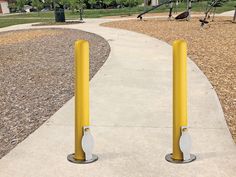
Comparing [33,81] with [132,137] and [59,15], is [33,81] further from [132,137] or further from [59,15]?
[59,15]

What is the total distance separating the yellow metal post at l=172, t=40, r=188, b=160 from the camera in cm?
411

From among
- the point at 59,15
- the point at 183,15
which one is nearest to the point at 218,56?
the point at 183,15

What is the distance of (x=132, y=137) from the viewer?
16.6 ft

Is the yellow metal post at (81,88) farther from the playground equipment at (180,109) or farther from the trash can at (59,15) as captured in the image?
the trash can at (59,15)

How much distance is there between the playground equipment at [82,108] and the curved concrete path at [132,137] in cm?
14

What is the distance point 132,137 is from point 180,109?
1.03m

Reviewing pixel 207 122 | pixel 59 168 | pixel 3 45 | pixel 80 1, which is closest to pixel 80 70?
pixel 59 168

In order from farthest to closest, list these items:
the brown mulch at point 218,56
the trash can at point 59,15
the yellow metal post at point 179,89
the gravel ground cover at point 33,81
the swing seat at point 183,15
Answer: the trash can at point 59,15
the swing seat at point 183,15
the brown mulch at point 218,56
the gravel ground cover at point 33,81
the yellow metal post at point 179,89

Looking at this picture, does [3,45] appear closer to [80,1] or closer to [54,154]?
[54,154]

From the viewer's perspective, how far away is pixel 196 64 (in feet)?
33.0

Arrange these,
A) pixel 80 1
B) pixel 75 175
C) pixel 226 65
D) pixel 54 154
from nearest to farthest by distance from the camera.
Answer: pixel 75 175
pixel 54 154
pixel 226 65
pixel 80 1

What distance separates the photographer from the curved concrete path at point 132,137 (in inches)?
164

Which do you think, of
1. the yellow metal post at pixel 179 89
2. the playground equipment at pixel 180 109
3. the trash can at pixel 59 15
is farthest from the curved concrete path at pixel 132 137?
the trash can at pixel 59 15

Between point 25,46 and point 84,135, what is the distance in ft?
35.8
